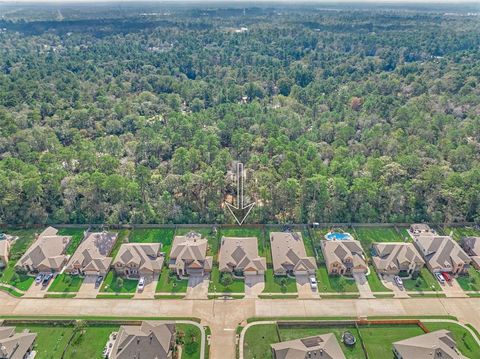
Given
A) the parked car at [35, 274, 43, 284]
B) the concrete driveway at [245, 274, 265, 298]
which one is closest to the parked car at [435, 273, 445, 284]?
the concrete driveway at [245, 274, 265, 298]

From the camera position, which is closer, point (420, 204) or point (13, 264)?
point (13, 264)

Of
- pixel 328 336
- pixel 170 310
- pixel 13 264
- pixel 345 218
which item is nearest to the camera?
pixel 328 336

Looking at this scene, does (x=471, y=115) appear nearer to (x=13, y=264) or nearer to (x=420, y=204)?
(x=420, y=204)

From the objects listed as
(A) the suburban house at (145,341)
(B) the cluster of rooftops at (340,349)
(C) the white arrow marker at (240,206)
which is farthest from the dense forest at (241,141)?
(B) the cluster of rooftops at (340,349)

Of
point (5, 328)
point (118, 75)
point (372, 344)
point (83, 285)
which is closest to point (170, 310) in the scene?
point (83, 285)

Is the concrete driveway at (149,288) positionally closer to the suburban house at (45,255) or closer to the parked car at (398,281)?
the suburban house at (45,255)

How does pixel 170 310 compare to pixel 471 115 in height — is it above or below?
below

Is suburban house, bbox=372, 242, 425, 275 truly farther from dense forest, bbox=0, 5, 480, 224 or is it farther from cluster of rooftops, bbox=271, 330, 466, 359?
cluster of rooftops, bbox=271, 330, 466, 359

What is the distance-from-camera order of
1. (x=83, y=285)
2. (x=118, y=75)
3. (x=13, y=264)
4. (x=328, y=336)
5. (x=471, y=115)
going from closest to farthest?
1. (x=328, y=336)
2. (x=83, y=285)
3. (x=13, y=264)
4. (x=471, y=115)
5. (x=118, y=75)
